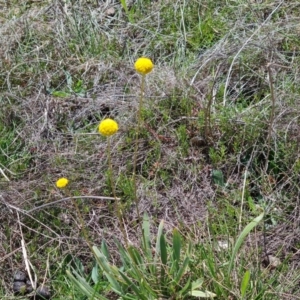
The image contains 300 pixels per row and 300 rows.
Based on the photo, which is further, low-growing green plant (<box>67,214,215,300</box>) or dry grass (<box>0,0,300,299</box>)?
dry grass (<box>0,0,300,299</box>)

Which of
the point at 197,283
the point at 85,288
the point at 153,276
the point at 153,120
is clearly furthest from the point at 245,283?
the point at 153,120

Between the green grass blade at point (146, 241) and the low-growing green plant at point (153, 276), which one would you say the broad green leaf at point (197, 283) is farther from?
the green grass blade at point (146, 241)

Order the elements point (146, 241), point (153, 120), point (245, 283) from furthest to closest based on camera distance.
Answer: point (153, 120) → point (146, 241) → point (245, 283)

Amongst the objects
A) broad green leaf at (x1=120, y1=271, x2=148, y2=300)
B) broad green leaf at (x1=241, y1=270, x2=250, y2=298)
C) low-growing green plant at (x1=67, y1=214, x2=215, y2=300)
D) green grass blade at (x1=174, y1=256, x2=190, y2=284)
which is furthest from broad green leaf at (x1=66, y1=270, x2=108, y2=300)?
broad green leaf at (x1=241, y1=270, x2=250, y2=298)

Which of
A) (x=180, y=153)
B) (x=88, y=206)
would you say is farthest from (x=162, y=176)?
(x=88, y=206)

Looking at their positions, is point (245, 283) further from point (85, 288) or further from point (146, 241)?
point (85, 288)

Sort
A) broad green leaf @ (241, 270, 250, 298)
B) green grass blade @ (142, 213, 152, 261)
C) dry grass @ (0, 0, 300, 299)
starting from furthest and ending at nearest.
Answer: dry grass @ (0, 0, 300, 299) → green grass blade @ (142, 213, 152, 261) → broad green leaf @ (241, 270, 250, 298)

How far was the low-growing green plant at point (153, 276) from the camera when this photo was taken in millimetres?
1958

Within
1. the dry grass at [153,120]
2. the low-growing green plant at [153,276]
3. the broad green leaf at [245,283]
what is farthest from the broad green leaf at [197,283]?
the dry grass at [153,120]

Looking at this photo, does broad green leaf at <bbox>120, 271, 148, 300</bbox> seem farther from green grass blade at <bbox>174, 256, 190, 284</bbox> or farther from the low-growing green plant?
green grass blade at <bbox>174, 256, 190, 284</bbox>

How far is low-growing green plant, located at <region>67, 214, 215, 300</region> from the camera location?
1.96 metres

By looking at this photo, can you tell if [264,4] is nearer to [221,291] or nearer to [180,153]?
[180,153]

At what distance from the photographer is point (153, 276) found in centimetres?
201

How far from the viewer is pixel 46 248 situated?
2.38 meters
